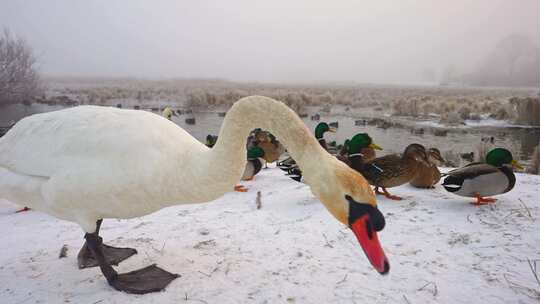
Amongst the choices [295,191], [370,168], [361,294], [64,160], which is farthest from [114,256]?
[370,168]

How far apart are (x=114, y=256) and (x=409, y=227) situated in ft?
11.3

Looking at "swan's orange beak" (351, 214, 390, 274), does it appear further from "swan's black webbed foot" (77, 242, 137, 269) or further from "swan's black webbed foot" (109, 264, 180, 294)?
"swan's black webbed foot" (77, 242, 137, 269)

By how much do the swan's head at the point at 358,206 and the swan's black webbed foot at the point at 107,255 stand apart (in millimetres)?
2541

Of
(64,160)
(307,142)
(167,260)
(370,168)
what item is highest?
(307,142)

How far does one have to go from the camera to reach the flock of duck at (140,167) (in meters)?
2.20

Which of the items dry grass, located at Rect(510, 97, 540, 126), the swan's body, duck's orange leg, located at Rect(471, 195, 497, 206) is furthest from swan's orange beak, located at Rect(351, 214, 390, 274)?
dry grass, located at Rect(510, 97, 540, 126)

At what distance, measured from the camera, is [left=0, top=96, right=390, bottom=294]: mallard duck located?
2.44 m

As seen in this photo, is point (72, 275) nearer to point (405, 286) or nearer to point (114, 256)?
point (114, 256)

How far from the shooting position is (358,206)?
2049 mm

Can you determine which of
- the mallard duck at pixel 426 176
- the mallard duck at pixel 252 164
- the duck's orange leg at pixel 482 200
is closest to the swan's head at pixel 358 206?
the duck's orange leg at pixel 482 200

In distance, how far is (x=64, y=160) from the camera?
2666 mm

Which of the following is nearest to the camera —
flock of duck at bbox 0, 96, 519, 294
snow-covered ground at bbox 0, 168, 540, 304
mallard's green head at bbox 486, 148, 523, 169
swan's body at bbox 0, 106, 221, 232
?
flock of duck at bbox 0, 96, 519, 294

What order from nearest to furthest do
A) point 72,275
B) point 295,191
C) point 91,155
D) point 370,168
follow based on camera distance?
1. point 91,155
2. point 72,275
3. point 370,168
4. point 295,191

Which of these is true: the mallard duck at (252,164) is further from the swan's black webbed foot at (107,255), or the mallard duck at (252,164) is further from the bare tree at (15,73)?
the bare tree at (15,73)
